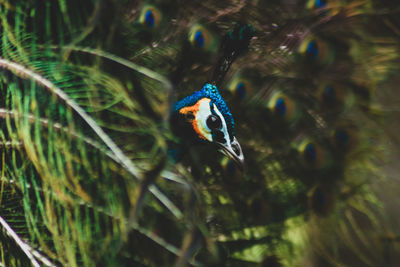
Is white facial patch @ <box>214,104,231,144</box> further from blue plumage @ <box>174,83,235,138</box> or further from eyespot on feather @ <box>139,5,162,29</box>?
eyespot on feather @ <box>139,5,162,29</box>

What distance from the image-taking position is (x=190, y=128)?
905 mm

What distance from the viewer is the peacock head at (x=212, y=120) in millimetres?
850

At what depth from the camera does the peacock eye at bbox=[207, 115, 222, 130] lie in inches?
33.5

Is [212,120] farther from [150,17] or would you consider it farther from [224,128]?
[150,17]

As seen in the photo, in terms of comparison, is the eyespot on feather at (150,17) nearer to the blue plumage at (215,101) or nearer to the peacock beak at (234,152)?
the blue plumage at (215,101)

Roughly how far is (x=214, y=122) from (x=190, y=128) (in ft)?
0.25

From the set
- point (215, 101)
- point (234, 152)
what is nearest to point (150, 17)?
point (215, 101)

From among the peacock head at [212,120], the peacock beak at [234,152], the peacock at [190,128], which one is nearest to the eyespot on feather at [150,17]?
the peacock at [190,128]

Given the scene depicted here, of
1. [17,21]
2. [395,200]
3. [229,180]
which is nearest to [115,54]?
[17,21]

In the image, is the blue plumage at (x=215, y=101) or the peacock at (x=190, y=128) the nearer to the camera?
the peacock at (x=190, y=128)

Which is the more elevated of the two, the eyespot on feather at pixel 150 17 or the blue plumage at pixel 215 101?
the eyespot on feather at pixel 150 17

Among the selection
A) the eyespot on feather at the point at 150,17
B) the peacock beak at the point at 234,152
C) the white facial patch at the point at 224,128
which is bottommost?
the peacock beak at the point at 234,152

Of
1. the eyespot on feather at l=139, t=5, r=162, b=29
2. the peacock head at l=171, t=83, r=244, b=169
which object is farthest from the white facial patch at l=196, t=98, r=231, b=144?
the eyespot on feather at l=139, t=5, r=162, b=29

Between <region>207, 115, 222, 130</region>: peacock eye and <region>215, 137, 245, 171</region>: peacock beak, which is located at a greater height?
<region>207, 115, 222, 130</region>: peacock eye
